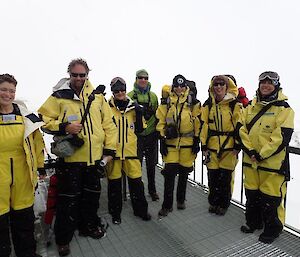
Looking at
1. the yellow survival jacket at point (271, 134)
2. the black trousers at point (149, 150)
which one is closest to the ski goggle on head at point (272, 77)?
the yellow survival jacket at point (271, 134)

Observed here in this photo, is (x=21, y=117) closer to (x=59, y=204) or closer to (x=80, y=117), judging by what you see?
(x=80, y=117)

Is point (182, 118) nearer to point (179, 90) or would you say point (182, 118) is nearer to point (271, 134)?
point (179, 90)

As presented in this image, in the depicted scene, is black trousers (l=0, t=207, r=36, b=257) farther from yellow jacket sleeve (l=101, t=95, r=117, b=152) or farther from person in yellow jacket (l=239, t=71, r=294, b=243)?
person in yellow jacket (l=239, t=71, r=294, b=243)

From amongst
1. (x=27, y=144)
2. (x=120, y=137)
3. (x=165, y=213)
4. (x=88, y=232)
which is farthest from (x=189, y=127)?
(x=27, y=144)

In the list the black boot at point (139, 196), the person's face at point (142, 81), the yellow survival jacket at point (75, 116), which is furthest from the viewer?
the person's face at point (142, 81)

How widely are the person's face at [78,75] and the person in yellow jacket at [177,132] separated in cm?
137

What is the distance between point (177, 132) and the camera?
403 centimetres

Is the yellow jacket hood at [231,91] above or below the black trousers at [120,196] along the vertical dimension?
above

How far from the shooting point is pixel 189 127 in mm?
4062

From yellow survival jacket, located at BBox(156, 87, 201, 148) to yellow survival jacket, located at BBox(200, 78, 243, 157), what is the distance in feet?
0.70

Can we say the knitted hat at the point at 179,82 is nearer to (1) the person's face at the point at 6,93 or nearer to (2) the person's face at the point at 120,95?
(2) the person's face at the point at 120,95

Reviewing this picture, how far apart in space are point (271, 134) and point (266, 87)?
1.75 feet

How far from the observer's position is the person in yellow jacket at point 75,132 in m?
3.11

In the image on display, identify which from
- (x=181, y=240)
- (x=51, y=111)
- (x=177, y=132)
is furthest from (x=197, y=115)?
(x=51, y=111)
